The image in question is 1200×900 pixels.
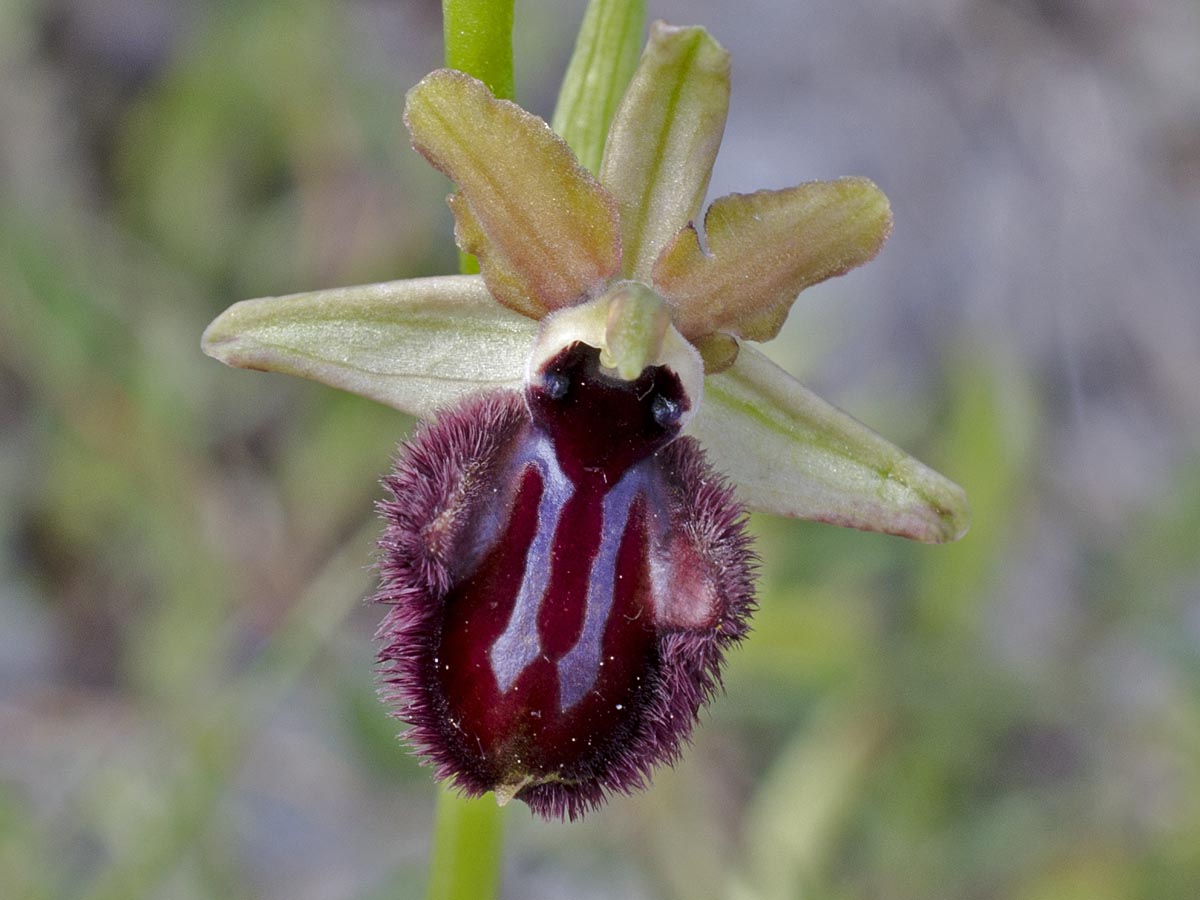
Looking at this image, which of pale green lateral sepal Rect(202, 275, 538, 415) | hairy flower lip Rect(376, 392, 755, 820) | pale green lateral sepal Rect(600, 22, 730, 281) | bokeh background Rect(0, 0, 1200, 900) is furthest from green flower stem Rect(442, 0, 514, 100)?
bokeh background Rect(0, 0, 1200, 900)

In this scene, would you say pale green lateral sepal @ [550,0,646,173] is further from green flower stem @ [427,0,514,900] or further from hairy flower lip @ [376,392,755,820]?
hairy flower lip @ [376,392,755,820]

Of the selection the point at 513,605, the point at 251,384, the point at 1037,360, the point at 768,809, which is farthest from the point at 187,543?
the point at 1037,360

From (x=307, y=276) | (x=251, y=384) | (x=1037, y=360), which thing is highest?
(x=1037, y=360)

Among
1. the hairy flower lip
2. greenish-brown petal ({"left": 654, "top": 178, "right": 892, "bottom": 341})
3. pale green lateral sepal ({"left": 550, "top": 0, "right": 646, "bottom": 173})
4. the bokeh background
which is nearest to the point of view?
the hairy flower lip

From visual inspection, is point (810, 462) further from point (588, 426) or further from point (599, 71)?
point (599, 71)

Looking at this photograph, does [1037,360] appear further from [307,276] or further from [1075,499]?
[307,276]

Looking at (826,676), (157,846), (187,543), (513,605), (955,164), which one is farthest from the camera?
(955,164)

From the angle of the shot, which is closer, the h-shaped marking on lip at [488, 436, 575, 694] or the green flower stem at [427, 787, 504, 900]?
the h-shaped marking on lip at [488, 436, 575, 694]

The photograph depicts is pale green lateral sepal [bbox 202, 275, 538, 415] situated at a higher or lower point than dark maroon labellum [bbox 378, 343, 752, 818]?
higher
